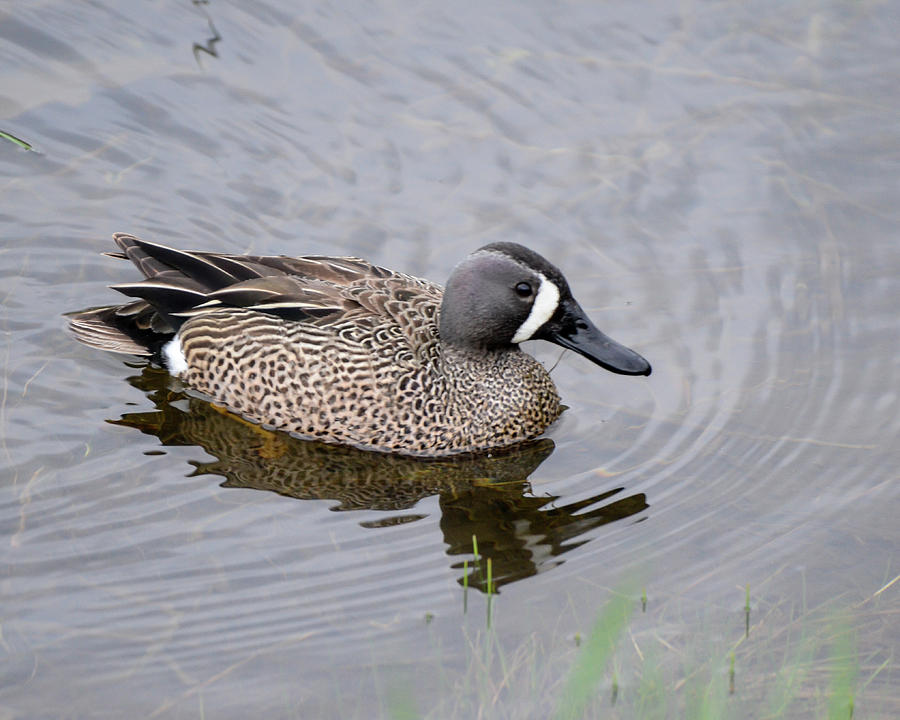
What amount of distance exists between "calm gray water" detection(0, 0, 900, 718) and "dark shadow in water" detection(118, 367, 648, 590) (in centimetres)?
3

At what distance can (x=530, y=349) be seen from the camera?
27.0 feet

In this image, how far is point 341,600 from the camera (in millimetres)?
5895

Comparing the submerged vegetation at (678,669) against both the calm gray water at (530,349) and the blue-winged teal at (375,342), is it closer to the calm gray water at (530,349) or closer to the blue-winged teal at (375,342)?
the calm gray water at (530,349)

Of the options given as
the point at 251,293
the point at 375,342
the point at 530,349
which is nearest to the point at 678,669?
the point at 375,342

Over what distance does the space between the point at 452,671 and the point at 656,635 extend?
924mm

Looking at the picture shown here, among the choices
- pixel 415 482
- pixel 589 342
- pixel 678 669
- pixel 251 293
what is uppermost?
pixel 589 342

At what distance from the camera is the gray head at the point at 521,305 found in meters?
7.18

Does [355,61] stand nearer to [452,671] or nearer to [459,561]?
[459,561]

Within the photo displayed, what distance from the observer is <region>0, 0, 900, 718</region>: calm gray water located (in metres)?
5.58

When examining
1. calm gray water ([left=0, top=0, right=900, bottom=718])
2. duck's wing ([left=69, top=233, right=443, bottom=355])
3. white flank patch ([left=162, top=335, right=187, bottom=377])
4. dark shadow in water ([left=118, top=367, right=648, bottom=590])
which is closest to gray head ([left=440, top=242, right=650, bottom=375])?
duck's wing ([left=69, top=233, right=443, bottom=355])

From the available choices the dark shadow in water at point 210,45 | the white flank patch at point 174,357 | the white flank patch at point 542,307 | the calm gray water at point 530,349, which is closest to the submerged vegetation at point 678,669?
the calm gray water at point 530,349

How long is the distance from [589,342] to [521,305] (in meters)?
0.44

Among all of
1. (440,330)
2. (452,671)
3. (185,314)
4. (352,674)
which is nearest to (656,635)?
(452,671)

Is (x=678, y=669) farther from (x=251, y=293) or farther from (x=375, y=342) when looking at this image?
(x=251, y=293)
